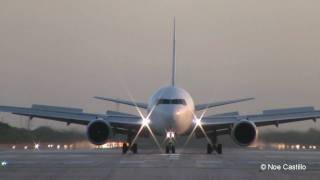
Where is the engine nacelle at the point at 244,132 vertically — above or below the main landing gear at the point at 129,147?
above

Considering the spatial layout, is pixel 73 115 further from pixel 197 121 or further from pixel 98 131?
pixel 197 121

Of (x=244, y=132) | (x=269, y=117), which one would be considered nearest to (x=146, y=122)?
(x=244, y=132)

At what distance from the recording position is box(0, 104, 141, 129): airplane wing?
41.6 metres

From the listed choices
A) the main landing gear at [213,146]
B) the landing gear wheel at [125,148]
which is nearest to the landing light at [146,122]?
the landing gear wheel at [125,148]

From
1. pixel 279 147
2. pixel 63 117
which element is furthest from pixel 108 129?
pixel 279 147

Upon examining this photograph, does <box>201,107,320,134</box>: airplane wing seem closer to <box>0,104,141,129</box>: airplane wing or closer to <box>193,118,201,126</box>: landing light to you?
<box>193,118,201,126</box>: landing light

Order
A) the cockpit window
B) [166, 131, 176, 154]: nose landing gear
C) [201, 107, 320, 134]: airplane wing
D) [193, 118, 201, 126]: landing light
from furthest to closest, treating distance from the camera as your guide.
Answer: [201, 107, 320, 134]: airplane wing → [193, 118, 201, 126]: landing light → the cockpit window → [166, 131, 176, 154]: nose landing gear

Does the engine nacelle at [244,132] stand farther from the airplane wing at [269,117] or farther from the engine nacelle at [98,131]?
the engine nacelle at [98,131]

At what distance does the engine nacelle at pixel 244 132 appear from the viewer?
4112cm

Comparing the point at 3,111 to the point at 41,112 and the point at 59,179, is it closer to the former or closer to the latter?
the point at 41,112

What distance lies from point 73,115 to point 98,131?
2.84 m

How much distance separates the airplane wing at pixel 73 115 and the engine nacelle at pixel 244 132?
549 cm

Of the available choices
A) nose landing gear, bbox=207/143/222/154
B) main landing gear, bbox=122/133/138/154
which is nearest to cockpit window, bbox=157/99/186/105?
main landing gear, bbox=122/133/138/154

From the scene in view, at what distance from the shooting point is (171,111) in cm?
3884
